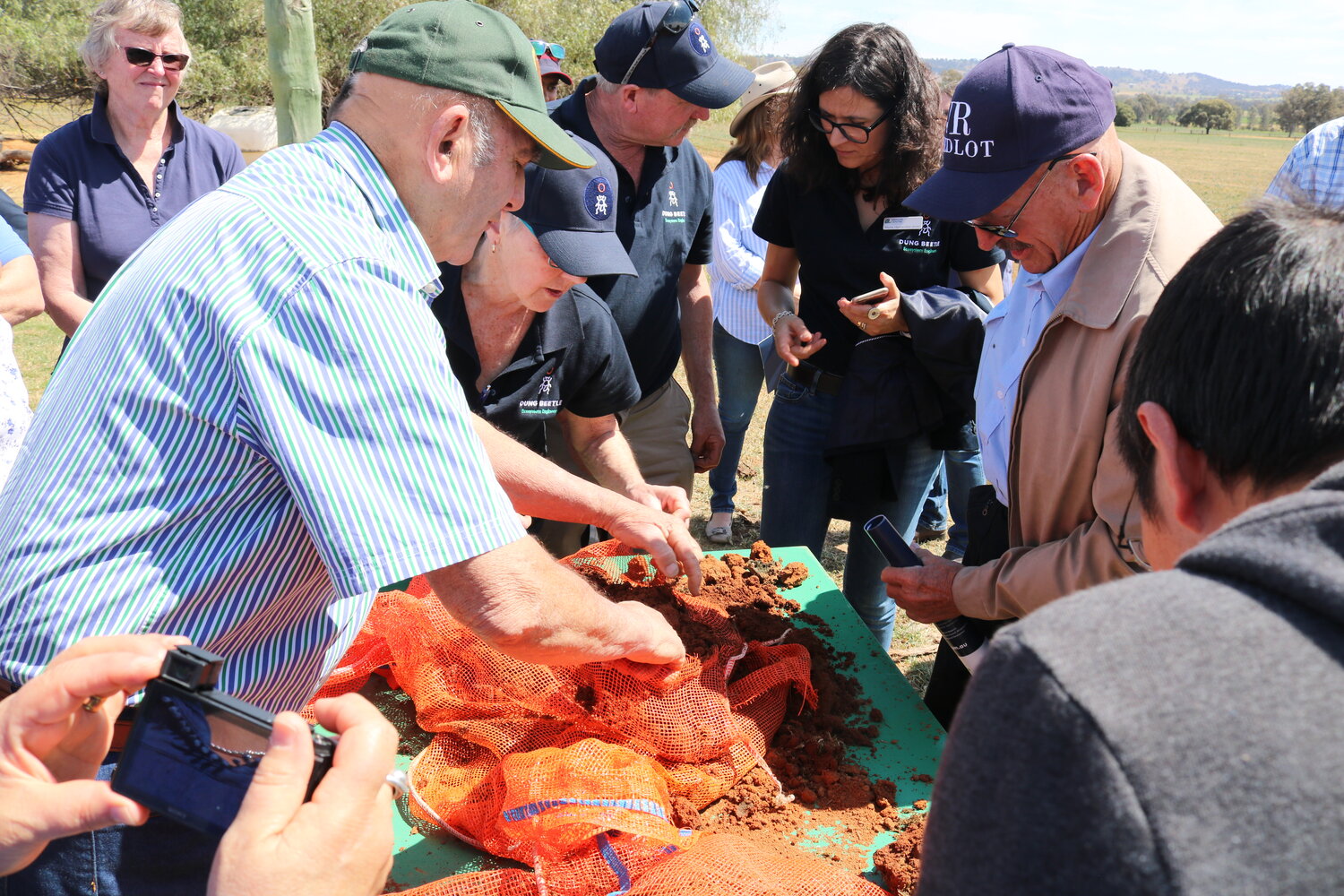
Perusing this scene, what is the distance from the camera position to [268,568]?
134 centimetres

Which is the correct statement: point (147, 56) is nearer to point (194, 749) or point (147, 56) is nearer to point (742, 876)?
point (194, 749)

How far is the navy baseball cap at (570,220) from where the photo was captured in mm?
2457

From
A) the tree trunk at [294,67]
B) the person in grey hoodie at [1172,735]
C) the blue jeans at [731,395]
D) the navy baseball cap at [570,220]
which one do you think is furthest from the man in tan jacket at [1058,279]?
the tree trunk at [294,67]

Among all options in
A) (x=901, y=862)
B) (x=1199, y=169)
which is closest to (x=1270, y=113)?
(x=1199, y=169)

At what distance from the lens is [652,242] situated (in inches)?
139

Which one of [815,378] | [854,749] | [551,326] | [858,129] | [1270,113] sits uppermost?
[1270,113]

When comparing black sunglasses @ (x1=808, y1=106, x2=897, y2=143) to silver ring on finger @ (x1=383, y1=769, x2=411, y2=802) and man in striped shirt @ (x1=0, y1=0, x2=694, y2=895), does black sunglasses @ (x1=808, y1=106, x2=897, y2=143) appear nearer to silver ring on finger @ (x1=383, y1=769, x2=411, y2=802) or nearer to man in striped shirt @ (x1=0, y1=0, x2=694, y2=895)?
man in striped shirt @ (x1=0, y1=0, x2=694, y2=895)

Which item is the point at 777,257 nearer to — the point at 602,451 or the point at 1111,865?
the point at 602,451

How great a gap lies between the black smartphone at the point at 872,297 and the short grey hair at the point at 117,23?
2895mm

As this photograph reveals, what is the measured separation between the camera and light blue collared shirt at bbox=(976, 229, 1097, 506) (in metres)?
2.17

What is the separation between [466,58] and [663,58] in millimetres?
1933

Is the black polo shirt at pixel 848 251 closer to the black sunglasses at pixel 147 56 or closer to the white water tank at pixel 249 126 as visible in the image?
the black sunglasses at pixel 147 56

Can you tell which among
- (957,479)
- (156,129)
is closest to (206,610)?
(156,129)

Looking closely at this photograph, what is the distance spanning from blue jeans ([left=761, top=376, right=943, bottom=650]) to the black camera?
7.91 feet
